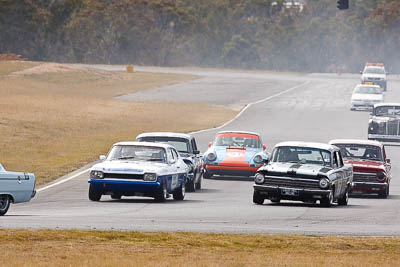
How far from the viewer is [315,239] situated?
13.8 m

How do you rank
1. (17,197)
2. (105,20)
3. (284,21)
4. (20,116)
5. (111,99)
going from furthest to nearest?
(284,21), (105,20), (111,99), (20,116), (17,197)

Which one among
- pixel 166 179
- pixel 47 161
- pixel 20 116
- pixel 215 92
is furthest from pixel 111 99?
pixel 166 179

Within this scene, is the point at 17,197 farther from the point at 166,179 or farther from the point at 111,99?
the point at 111,99

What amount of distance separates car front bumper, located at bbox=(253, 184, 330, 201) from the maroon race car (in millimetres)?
4296

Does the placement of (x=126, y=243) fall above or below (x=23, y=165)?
above

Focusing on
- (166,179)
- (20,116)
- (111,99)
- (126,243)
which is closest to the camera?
(126,243)

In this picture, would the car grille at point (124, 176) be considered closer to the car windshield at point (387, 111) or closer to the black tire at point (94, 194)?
the black tire at point (94, 194)

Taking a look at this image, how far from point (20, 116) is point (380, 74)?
121 ft

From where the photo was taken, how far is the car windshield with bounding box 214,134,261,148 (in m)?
28.8

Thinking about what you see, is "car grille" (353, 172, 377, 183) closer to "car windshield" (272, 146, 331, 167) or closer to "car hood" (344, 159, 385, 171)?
"car hood" (344, 159, 385, 171)

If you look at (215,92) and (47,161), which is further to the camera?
(215,92)

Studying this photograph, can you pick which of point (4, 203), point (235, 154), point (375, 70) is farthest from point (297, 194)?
point (375, 70)

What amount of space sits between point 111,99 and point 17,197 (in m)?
56.3

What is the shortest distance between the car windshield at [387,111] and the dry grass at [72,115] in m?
11.3
